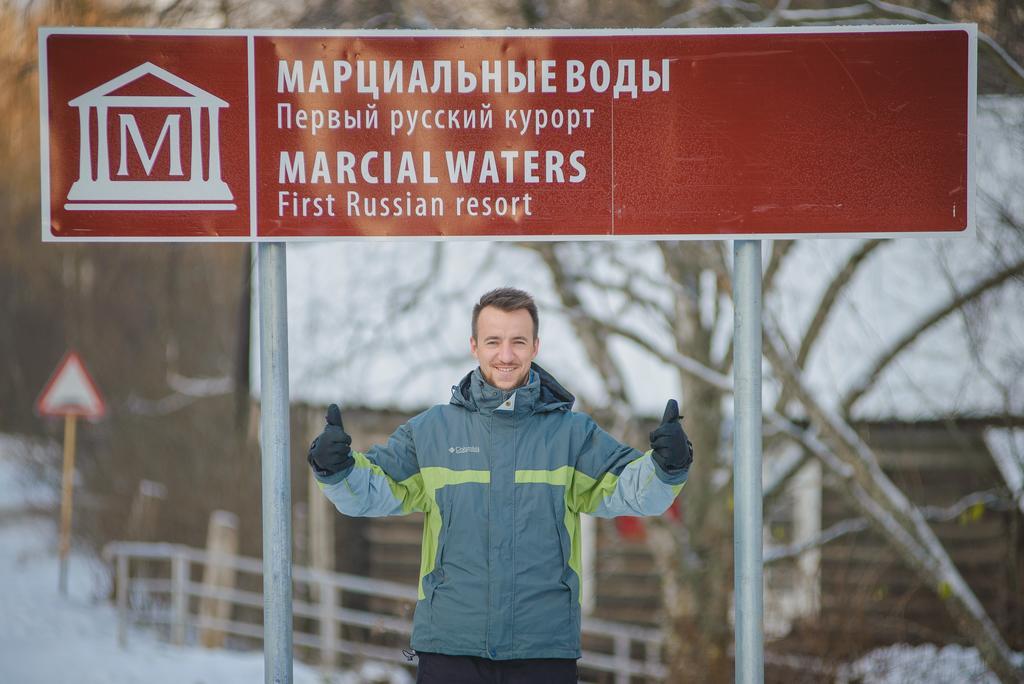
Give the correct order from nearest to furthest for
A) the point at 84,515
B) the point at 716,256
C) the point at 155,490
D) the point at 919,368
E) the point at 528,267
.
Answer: the point at 716,256 → the point at 919,368 → the point at 528,267 → the point at 155,490 → the point at 84,515

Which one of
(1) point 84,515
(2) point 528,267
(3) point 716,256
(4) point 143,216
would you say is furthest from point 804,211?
(1) point 84,515

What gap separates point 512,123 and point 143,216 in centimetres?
111

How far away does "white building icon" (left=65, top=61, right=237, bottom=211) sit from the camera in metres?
3.17

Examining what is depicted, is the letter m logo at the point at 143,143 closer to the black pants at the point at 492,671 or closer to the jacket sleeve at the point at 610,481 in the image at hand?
the jacket sleeve at the point at 610,481

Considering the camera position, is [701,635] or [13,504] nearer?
[701,635]

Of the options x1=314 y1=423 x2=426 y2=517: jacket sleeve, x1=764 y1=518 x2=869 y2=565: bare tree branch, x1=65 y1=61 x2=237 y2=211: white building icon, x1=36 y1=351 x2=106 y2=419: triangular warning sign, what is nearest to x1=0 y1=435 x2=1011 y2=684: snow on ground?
x1=764 y1=518 x2=869 y2=565: bare tree branch

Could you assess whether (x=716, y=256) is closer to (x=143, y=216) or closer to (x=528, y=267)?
(x=528, y=267)

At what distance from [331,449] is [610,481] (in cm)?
77

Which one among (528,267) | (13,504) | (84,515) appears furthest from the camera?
(13,504)

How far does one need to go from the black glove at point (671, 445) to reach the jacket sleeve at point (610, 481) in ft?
0.31

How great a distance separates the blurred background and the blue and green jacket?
234 cm

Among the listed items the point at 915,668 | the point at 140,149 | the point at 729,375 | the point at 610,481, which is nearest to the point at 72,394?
the point at 729,375

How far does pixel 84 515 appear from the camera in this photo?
51.6ft

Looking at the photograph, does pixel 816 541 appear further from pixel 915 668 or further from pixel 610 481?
pixel 610 481
